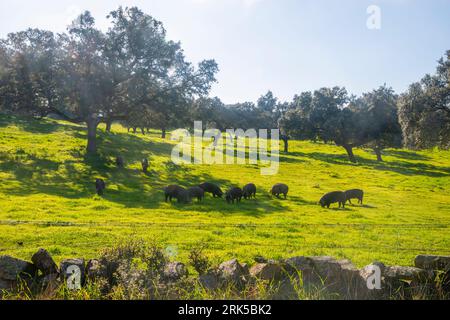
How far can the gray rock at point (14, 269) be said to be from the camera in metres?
8.30

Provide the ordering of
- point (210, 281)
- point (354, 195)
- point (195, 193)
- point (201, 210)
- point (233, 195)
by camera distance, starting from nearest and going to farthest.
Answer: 1. point (210, 281)
2. point (201, 210)
3. point (195, 193)
4. point (233, 195)
5. point (354, 195)

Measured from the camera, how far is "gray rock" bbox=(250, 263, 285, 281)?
8452 mm

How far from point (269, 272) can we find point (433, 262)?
12.9ft

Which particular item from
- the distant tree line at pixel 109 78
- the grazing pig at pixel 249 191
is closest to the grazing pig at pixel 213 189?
the grazing pig at pixel 249 191

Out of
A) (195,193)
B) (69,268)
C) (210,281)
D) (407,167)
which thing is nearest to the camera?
(210,281)

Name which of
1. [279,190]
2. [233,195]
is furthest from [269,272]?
[279,190]

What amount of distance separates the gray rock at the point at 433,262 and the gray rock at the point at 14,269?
30.1 ft

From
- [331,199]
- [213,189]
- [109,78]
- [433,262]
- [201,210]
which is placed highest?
[109,78]

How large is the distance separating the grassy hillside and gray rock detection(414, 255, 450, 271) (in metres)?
3.95

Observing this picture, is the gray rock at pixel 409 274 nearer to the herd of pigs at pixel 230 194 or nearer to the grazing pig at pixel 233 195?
the herd of pigs at pixel 230 194

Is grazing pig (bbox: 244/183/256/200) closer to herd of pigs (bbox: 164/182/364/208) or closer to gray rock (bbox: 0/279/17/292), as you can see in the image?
herd of pigs (bbox: 164/182/364/208)

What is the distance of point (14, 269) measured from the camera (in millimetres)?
8453

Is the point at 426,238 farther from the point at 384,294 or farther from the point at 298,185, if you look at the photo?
the point at 298,185

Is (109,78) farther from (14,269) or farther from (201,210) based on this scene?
(14,269)
